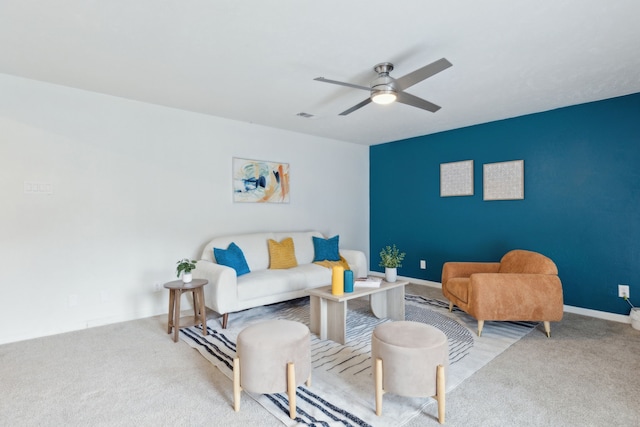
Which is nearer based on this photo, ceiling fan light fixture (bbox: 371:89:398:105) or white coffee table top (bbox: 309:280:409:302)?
ceiling fan light fixture (bbox: 371:89:398:105)

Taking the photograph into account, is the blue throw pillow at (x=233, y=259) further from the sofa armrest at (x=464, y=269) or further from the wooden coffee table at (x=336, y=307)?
the sofa armrest at (x=464, y=269)

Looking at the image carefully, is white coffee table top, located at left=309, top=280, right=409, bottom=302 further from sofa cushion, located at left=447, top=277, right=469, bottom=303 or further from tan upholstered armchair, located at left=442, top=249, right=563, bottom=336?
tan upholstered armchair, located at left=442, top=249, right=563, bottom=336

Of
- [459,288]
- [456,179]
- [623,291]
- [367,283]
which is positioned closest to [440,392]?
[367,283]

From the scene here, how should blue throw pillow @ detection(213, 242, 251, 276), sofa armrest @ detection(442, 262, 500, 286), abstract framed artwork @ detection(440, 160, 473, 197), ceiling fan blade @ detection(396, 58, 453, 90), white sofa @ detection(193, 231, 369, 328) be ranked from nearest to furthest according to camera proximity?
ceiling fan blade @ detection(396, 58, 453, 90) < white sofa @ detection(193, 231, 369, 328) < blue throw pillow @ detection(213, 242, 251, 276) < sofa armrest @ detection(442, 262, 500, 286) < abstract framed artwork @ detection(440, 160, 473, 197)

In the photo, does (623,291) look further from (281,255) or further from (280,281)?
(281,255)

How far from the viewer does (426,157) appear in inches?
202

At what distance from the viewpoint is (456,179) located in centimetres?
476

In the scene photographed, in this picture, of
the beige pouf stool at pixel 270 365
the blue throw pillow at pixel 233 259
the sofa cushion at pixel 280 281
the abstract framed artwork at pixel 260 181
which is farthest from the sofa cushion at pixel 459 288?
the abstract framed artwork at pixel 260 181

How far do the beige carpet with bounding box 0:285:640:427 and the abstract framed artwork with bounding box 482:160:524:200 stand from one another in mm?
1813

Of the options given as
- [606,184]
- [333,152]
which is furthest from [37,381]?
[606,184]

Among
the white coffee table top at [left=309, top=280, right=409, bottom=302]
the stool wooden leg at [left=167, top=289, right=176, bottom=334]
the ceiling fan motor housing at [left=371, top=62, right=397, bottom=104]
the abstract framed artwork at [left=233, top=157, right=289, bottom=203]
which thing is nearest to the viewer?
the ceiling fan motor housing at [left=371, top=62, right=397, bottom=104]

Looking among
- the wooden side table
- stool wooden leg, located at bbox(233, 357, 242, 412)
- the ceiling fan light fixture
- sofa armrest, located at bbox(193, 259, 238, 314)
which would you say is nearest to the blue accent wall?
the ceiling fan light fixture

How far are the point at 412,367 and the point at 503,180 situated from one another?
3.37m

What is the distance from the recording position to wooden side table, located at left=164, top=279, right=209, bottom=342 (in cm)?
291
